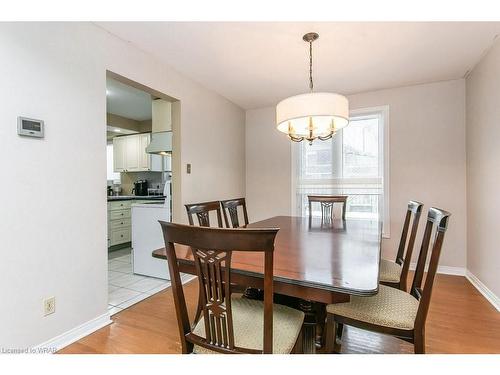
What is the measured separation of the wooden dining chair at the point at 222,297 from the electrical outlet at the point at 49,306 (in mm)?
1147

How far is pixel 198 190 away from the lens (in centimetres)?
312

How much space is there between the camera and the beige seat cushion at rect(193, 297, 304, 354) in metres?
1.08

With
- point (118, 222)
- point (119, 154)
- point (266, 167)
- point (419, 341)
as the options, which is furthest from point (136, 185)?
point (419, 341)

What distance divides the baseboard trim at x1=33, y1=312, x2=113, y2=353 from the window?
2868 millimetres

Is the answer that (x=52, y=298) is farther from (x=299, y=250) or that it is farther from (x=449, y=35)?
(x=449, y=35)

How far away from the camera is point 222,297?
101 cm

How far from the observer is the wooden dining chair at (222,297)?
90 centimetres

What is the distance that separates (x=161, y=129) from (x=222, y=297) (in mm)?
2563

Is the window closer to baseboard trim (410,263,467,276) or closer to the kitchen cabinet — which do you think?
baseboard trim (410,263,467,276)

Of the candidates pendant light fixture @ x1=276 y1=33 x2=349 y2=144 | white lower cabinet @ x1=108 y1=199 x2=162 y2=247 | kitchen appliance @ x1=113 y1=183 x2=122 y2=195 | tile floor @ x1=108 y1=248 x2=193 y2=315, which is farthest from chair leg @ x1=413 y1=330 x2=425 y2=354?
kitchen appliance @ x1=113 y1=183 x2=122 y2=195

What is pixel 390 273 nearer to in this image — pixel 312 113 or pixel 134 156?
pixel 312 113

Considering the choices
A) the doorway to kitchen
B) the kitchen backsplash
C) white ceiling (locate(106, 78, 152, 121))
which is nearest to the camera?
the doorway to kitchen

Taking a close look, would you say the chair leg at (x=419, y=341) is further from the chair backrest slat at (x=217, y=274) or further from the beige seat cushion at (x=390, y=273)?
the chair backrest slat at (x=217, y=274)
